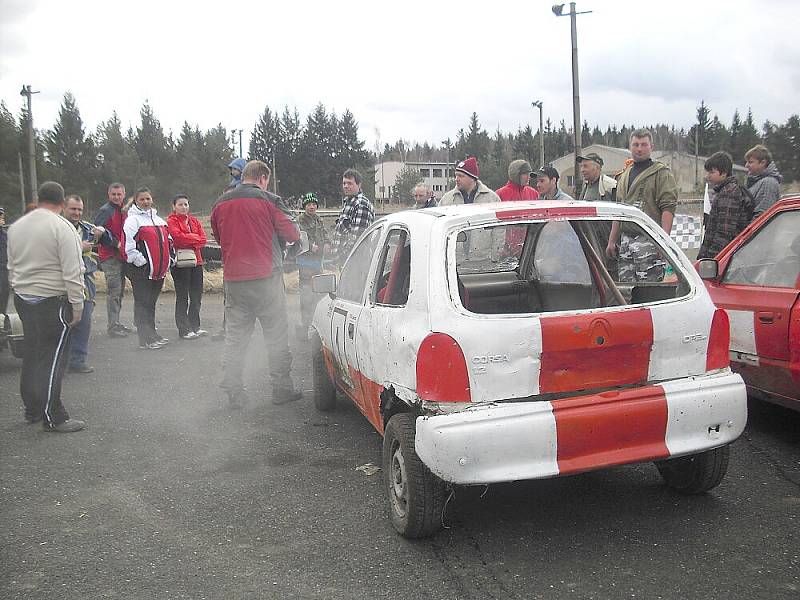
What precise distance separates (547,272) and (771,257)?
5.09ft

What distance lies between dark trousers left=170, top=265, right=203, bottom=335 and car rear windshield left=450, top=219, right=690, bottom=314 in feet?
15.3

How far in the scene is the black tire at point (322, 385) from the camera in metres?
5.67

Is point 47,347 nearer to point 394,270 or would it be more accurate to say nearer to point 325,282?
point 325,282

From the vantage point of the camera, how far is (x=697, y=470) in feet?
12.2

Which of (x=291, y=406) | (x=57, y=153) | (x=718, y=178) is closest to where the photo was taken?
(x=291, y=406)

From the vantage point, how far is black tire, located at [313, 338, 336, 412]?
18.6 ft

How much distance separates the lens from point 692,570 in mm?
3045

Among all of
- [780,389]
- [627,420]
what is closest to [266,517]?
[627,420]

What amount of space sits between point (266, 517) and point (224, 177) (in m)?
62.0

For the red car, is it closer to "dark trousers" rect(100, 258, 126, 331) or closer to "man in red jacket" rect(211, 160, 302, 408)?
"man in red jacket" rect(211, 160, 302, 408)

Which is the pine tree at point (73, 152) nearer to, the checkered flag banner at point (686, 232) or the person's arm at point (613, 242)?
the checkered flag banner at point (686, 232)

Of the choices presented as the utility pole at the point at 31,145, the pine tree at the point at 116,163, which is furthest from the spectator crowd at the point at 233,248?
the pine tree at the point at 116,163

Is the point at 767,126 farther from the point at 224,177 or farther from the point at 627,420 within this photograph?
the point at 627,420

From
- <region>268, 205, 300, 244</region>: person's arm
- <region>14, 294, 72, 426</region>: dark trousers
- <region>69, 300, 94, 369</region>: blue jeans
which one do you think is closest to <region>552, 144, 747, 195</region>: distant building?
<region>69, 300, 94, 369</region>: blue jeans
